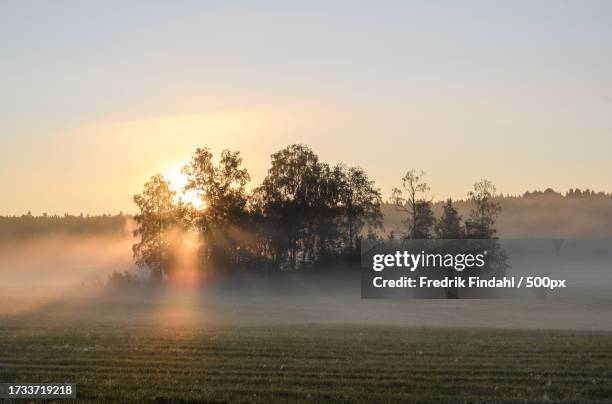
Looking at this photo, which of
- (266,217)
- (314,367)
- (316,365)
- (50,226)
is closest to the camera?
(314,367)

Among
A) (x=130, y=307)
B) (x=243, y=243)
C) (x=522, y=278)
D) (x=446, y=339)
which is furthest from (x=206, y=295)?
(x=446, y=339)

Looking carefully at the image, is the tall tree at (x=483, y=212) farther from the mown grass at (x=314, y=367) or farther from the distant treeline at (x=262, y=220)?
the mown grass at (x=314, y=367)

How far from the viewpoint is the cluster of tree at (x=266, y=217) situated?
295ft

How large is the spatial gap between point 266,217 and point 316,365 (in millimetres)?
67542

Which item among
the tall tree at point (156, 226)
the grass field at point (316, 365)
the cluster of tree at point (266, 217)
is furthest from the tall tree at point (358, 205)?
the grass field at point (316, 365)

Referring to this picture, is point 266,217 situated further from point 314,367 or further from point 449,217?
point 314,367

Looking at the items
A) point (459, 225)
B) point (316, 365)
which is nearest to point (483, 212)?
point (459, 225)

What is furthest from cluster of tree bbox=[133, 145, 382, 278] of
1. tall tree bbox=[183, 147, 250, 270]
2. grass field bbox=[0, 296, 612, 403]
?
grass field bbox=[0, 296, 612, 403]

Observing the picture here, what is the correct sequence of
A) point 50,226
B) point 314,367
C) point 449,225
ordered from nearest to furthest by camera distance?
point 314,367, point 449,225, point 50,226

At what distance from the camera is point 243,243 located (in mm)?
90750

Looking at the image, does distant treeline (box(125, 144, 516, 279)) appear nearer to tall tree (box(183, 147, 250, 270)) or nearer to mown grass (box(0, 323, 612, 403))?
tall tree (box(183, 147, 250, 270))

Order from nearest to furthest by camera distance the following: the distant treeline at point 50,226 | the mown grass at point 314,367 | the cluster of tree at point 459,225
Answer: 1. the mown grass at point 314,367
2. the cluster of tree at point 459,225
3. the distant treeline at point 50,226

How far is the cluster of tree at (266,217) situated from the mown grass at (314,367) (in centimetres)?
5808

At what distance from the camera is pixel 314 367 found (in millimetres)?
23375
